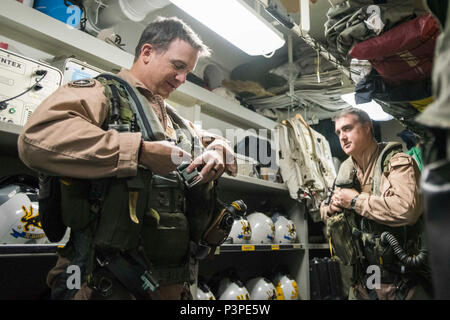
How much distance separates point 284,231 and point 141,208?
244 cm

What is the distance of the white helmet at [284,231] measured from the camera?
129 inches

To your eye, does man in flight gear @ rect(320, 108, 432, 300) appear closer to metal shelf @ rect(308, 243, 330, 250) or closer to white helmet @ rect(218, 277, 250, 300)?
white helmet @ rect(218, 277, 250, 300)

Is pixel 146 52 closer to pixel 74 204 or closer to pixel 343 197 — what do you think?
pixel 74 204

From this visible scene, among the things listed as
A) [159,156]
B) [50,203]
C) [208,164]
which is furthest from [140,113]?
[50,203]

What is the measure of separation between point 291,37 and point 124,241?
3.62m

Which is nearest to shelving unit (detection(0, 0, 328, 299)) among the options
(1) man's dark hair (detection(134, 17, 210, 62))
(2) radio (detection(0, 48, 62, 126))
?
(2) radio (detection(0, 48, 62, 126))

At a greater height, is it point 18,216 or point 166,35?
point 166,35

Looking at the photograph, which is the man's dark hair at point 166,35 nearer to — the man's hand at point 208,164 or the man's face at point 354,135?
the man's hand at point 208,164

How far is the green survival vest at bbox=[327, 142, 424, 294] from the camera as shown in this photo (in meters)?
2.13

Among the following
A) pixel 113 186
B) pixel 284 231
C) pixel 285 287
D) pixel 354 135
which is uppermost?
pixel 354 135

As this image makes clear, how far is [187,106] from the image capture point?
3256 millimetres

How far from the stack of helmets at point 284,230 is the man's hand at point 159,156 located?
240 cm

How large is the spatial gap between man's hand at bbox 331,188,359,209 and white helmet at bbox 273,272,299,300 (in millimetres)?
1294

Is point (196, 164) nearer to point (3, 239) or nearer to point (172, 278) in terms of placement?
point (172, 278)
